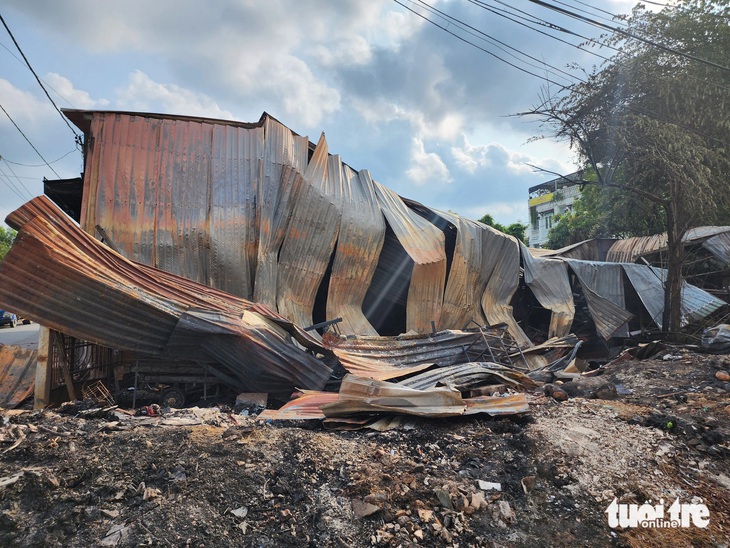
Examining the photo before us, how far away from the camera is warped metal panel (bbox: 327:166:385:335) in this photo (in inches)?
311

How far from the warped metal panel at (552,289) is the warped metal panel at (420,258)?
323 cm

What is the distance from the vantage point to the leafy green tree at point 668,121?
888 centimetres

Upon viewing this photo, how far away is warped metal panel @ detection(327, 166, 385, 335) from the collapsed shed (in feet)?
0.09

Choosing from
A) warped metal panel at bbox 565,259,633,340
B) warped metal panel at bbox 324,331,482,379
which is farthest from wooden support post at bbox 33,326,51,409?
warped metal panel at bbox 565,259,633,340

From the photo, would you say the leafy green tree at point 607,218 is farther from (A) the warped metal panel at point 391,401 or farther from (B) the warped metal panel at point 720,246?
(A) the warped metal panel at point 391,401

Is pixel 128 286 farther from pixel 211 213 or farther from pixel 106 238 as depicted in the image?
pixel 211 213

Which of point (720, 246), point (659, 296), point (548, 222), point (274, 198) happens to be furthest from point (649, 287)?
point (548, 222)

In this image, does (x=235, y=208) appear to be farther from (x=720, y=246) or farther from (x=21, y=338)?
(x=720, y=246)

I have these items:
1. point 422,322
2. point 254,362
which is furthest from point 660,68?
point 254,362

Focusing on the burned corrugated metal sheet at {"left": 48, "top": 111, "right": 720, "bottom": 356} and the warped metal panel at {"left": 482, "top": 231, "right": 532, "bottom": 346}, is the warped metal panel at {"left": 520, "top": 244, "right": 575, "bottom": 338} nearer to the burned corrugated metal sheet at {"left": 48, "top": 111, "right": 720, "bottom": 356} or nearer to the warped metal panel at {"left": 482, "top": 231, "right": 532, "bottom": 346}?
the warped metal panel at {"left": 482, "top": 231, "right": 532, "bottom": 346}

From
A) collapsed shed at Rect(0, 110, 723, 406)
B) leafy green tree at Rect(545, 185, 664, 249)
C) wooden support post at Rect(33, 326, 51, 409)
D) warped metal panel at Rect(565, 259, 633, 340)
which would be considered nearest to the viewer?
collapsed shed at Rect(0, 110, 723, 406)

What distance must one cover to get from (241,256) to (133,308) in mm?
2171

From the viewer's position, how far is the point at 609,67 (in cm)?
962

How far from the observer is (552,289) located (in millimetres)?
11125
